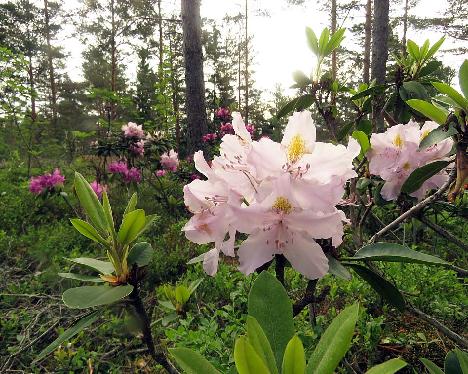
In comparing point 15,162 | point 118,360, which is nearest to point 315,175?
point 118,360

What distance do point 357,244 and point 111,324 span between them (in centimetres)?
189

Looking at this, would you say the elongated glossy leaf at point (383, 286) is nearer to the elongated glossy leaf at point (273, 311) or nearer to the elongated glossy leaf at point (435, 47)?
A: the elongated glossy leaf at point (273, 311)

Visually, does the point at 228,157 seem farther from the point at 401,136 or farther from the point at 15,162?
the point at 15,162

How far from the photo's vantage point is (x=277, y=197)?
61cm

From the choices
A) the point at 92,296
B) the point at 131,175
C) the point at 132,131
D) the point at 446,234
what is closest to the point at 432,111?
the point at 446,234

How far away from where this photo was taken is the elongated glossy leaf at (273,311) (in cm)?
58

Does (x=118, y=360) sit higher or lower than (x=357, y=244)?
lower

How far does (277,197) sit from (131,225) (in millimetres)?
360

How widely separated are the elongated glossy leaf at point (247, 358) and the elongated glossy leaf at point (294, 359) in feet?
0.18

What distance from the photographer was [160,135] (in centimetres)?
589

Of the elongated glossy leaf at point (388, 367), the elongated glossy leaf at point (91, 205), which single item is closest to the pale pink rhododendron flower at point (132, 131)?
the elongated glossy leaf at point (91, 205)

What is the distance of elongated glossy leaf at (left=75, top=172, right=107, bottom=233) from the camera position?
0.80m

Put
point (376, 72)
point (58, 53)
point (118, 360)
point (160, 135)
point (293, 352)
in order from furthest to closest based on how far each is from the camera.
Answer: point (58, 53) → point (376, 72) → point (160, 135) → point (118, 360) → point (293, 352)

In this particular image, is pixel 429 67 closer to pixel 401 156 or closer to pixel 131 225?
pixel 401 156
